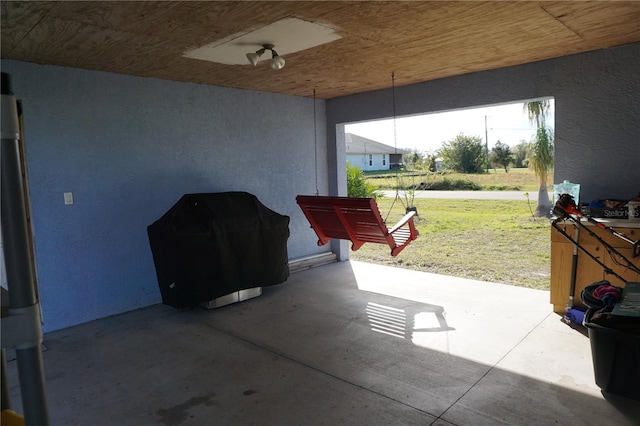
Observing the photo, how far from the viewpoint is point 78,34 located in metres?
3.34

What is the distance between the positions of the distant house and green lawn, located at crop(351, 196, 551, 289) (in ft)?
53.0

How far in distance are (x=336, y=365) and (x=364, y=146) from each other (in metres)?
28.4

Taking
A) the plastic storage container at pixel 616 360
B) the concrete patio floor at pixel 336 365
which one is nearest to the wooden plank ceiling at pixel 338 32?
the plastic storage container at pixel 616 360

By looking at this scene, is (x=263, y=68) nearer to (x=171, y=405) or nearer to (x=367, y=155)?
(x=171, y=405)

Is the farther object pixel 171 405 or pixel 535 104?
pixel 535 104

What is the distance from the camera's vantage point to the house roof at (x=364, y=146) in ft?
97.7

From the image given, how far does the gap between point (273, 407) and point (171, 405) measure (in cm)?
72

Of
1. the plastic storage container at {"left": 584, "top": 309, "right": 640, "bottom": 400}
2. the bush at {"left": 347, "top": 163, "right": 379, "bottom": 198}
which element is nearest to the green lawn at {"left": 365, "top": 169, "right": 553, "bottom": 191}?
the bush at {"left": 347, "top": 163, "right": 379, "bottom": 198}

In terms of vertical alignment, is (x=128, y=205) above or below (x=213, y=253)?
above

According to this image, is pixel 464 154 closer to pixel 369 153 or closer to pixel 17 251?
pixel 369 153

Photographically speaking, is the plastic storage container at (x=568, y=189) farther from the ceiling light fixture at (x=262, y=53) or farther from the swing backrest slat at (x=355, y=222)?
the ceiling light fixture at (x=262, y=53)

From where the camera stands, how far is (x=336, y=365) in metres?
3.44

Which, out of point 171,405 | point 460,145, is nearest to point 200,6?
point 171,405

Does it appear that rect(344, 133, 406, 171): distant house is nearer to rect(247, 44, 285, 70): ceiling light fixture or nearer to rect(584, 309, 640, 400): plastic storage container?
rect(247, 44, 285, 70): ceiling light fixture
